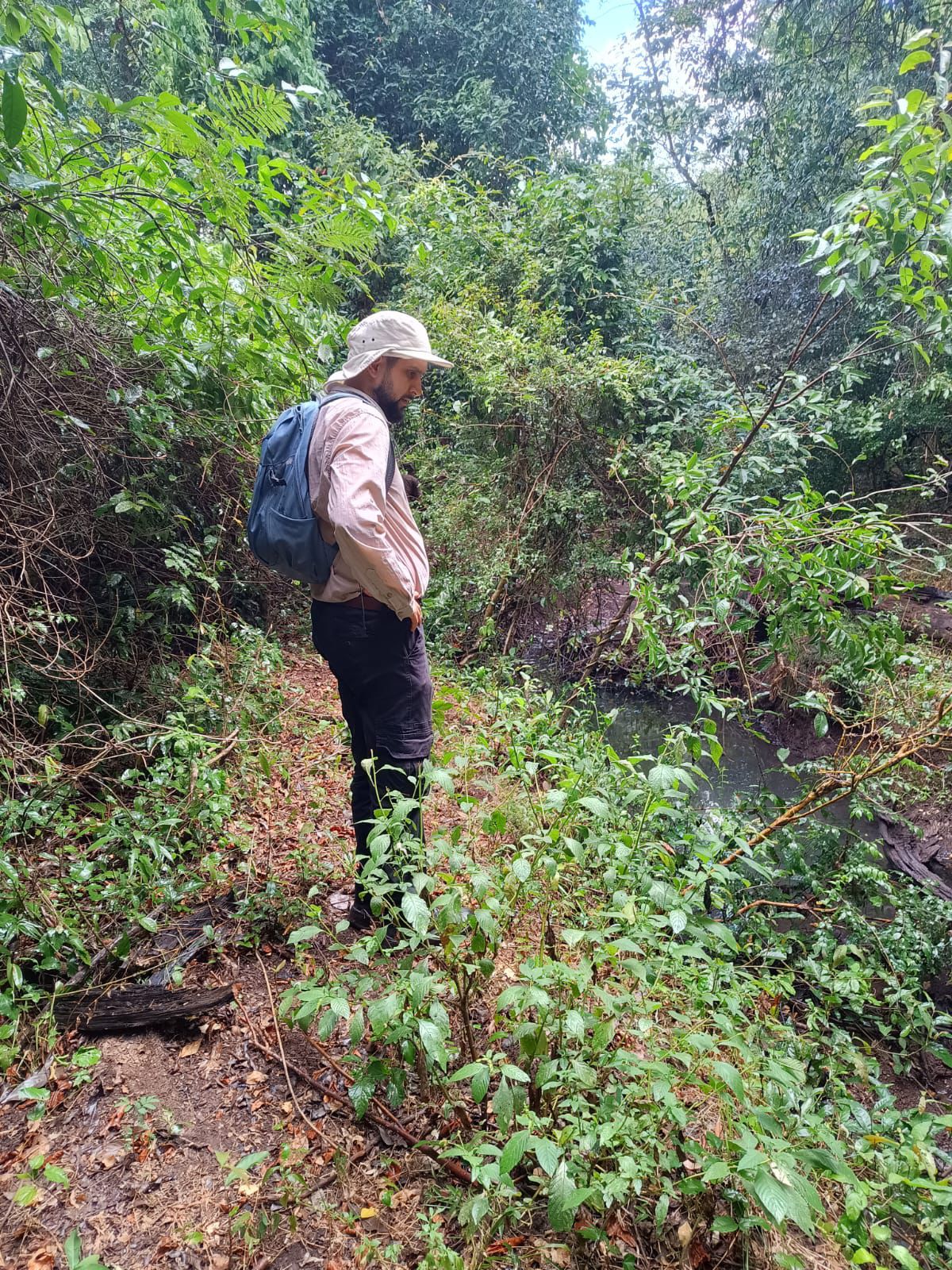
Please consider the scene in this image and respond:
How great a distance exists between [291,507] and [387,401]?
0.52m

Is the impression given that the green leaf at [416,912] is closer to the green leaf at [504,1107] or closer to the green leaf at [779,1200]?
the green leaf at [504,1107]

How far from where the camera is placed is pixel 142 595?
370 cm

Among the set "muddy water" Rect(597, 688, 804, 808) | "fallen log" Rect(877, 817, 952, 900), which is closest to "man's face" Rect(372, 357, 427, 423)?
"muddy water" Rect(597, 688, 804, 808)

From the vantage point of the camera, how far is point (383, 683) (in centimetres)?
232

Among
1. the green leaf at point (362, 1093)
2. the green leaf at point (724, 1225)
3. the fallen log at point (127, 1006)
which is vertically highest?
the green leaf at point (724, 1225)

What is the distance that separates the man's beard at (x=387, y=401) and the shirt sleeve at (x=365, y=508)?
20cm

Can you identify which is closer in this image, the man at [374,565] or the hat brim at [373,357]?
the man at [374,565]

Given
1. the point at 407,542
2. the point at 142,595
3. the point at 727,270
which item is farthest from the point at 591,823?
the point at 727,270

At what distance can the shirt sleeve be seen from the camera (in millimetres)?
2053

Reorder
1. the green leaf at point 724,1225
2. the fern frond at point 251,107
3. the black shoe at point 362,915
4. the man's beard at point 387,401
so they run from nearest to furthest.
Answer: the green leaf at point 724,1225 < the man's beard at point 387,401 < the black shoe at point 362,915 < the fern frond at point 251,107

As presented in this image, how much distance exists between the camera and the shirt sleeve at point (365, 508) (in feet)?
6.73

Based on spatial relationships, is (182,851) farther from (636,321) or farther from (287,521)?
(636,321)

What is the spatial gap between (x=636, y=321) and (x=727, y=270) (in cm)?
306

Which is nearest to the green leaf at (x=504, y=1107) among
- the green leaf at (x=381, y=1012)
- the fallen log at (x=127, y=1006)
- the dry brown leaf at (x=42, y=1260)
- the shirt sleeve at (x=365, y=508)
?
the green leaf at (x=381, y=1012)
